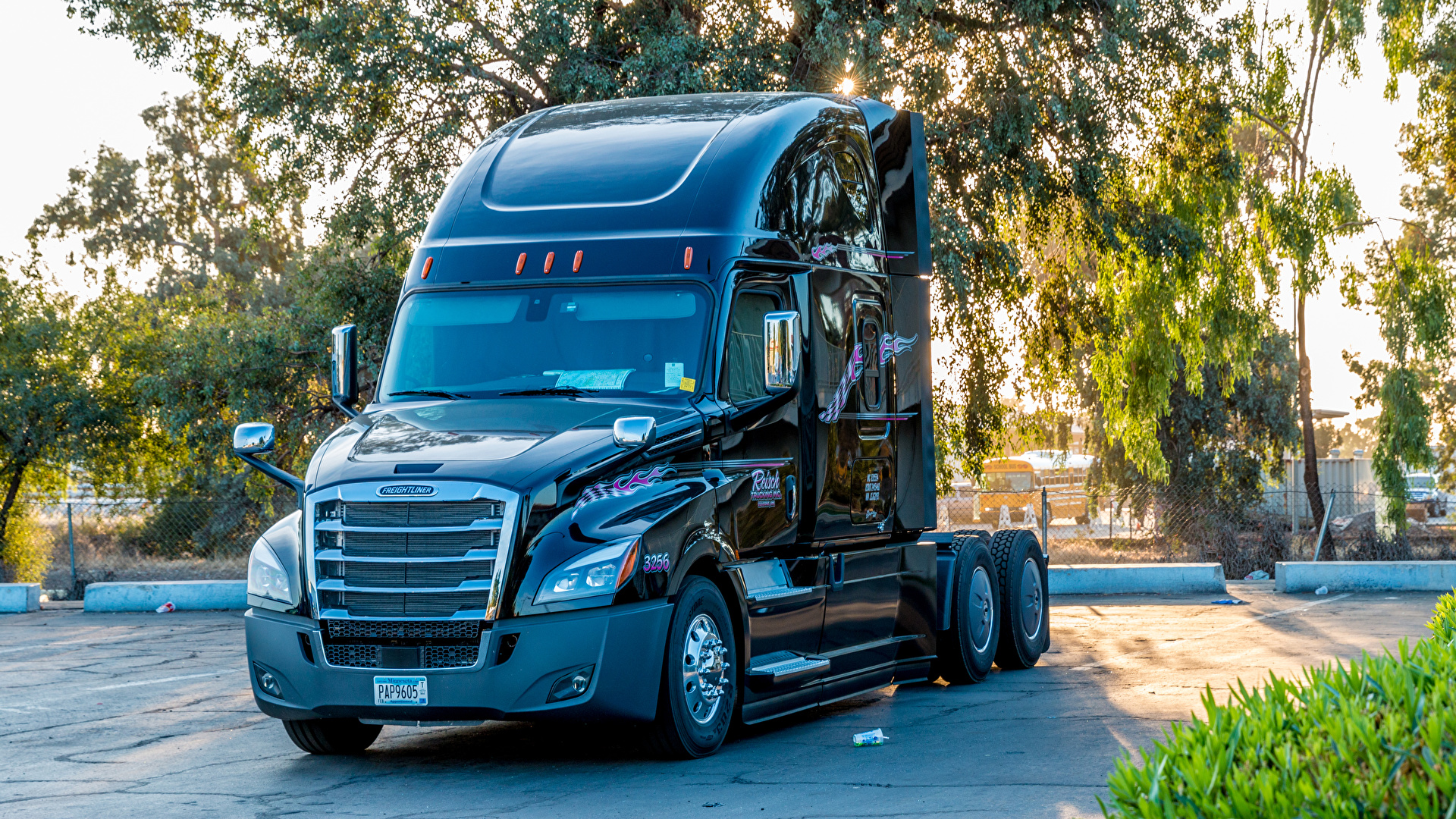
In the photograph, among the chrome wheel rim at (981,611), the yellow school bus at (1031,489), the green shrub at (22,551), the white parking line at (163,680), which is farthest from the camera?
the yellow school bus at (1031,489)

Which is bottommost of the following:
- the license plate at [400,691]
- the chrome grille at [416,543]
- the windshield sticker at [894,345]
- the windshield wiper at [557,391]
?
the license plate at [400,691]

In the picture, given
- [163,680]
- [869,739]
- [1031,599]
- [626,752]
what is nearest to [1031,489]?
[1031,599]

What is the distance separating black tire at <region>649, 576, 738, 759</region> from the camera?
8.02 meters

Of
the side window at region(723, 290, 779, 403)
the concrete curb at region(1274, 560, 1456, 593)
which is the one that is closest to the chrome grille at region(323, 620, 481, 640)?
the side window at region(723, 290, 779, 403)

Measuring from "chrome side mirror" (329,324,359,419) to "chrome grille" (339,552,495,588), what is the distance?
6.10 feet

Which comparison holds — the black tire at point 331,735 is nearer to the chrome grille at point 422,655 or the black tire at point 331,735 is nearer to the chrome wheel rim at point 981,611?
the chrome grille at point 422,655

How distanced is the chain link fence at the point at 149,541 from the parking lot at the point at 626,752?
10150mm

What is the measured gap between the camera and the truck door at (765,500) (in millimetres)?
8844

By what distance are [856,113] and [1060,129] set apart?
9.69 m

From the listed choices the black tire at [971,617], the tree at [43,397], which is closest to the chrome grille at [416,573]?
the black tire at [971,617]

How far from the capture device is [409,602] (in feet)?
25.5

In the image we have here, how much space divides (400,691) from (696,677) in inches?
62.2

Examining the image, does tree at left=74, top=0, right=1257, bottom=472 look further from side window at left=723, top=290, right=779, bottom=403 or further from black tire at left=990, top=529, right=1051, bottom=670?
side window at left=723, top=290, right=779, bottom=403

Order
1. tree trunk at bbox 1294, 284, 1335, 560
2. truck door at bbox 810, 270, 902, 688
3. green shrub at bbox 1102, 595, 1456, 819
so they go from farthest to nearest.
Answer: tree trunk at bbox 1294, 284, 1335, 560
truck door at bbox 810, 270, 902, 688
green shrub at bbox 1102, 595, 1456, 819
